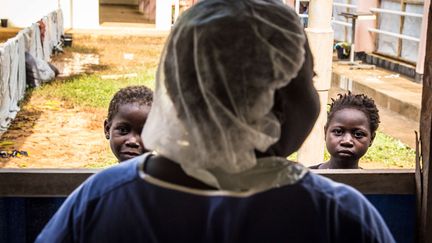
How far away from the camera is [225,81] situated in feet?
4.36

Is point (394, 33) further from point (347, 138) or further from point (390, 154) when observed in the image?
point (347, 138)

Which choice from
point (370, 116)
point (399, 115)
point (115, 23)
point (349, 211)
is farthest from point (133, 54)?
point (349, 211)

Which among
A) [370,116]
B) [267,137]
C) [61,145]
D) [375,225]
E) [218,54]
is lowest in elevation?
[61,145]

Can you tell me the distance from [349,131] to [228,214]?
2512 millimetres

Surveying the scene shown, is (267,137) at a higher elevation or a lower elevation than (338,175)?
higher

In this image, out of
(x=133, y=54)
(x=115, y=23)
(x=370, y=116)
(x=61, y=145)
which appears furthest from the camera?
(x=115, y=23)

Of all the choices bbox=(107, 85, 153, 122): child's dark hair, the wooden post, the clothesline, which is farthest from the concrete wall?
the wooden post

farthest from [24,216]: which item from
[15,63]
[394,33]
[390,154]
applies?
[394,33]

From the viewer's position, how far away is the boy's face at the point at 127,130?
3223 millimetres

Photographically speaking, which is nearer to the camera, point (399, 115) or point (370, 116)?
point (370, 116)

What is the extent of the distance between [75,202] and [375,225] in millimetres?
629

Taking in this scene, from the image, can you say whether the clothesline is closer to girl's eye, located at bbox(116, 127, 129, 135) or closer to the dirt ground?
the dirt ground

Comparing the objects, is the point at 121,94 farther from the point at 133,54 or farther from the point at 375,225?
the point at 133,54

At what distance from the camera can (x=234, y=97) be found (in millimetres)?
1336
